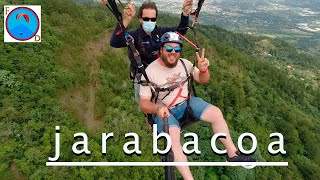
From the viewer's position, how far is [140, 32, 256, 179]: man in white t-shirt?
4645mm

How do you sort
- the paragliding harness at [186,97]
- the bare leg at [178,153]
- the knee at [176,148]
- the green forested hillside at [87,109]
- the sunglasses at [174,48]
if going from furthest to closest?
1. the green forested hillside at [87,109]
2. the paragliding harness at [186,97]
3. the sunglasses at [174,48]
4. the knee at [176,148]
5. the bare leg at [178,153]

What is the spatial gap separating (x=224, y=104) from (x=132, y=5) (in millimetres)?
43714

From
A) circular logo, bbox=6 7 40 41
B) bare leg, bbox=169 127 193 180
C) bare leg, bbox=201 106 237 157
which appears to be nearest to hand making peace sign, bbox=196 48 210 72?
bare leg, bbox=201 106 237 157

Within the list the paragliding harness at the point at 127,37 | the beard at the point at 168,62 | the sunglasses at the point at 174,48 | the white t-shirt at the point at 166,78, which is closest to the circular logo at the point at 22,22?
the paragliding harness at the point at 127,37

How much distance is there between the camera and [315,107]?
73.8 meters

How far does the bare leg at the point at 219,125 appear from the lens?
15.6ft

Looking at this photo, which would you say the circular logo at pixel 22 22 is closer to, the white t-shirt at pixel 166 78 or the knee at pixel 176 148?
the white t-shirt at pixel 166 78

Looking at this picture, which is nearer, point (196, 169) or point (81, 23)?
point (196, 169)

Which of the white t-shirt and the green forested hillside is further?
the green forested hillside

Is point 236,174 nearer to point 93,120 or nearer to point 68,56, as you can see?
point 93,120

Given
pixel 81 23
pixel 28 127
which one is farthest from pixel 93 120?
pixel 81 23

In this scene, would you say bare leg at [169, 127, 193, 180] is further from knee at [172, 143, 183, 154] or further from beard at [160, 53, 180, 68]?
beard at [160, 53, 180, 68]

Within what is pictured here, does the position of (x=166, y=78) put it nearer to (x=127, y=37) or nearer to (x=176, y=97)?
(x=176, y=97)

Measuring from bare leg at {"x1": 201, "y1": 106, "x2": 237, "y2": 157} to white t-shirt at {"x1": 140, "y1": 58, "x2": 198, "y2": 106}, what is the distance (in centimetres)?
51
